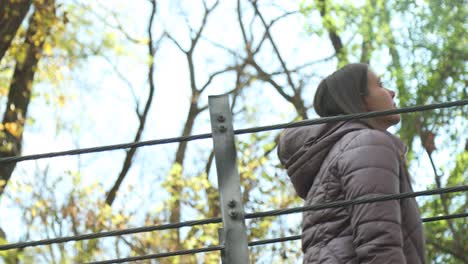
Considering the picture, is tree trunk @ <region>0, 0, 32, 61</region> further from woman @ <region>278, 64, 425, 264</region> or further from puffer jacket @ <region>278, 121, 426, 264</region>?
puffer jacket @ <region>278, 121, 426, 264</region>

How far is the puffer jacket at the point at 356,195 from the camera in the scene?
2396mm

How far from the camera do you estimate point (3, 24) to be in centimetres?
1095

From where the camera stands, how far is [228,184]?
246 cm

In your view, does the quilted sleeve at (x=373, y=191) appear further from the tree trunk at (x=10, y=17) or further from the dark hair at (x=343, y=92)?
the tree trunk at (x=10, y=17)

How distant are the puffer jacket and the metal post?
0.72ft

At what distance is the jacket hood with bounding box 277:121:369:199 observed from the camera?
2615 millimetres

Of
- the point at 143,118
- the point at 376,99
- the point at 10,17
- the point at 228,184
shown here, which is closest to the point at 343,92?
the point at 376,99

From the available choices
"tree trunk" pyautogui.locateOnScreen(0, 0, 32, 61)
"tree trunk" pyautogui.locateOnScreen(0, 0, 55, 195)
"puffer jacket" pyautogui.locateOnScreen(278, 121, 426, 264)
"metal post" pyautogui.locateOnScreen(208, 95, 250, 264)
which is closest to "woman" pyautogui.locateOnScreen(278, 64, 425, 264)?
"puffer jacket" pyautogui.locateOnScreen(278, 121, 426, 264)

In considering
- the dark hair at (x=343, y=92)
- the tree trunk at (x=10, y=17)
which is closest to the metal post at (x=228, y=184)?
the dark hair at (x=343, y=92)

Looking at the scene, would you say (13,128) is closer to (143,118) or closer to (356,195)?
(143,118)

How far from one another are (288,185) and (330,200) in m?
13.2

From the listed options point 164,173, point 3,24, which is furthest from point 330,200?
point 164,173

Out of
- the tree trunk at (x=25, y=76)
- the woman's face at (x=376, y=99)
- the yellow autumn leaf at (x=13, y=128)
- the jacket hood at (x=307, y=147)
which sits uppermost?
the tree trunk at (x=25, y=76)

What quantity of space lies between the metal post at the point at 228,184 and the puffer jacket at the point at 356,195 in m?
0.22
